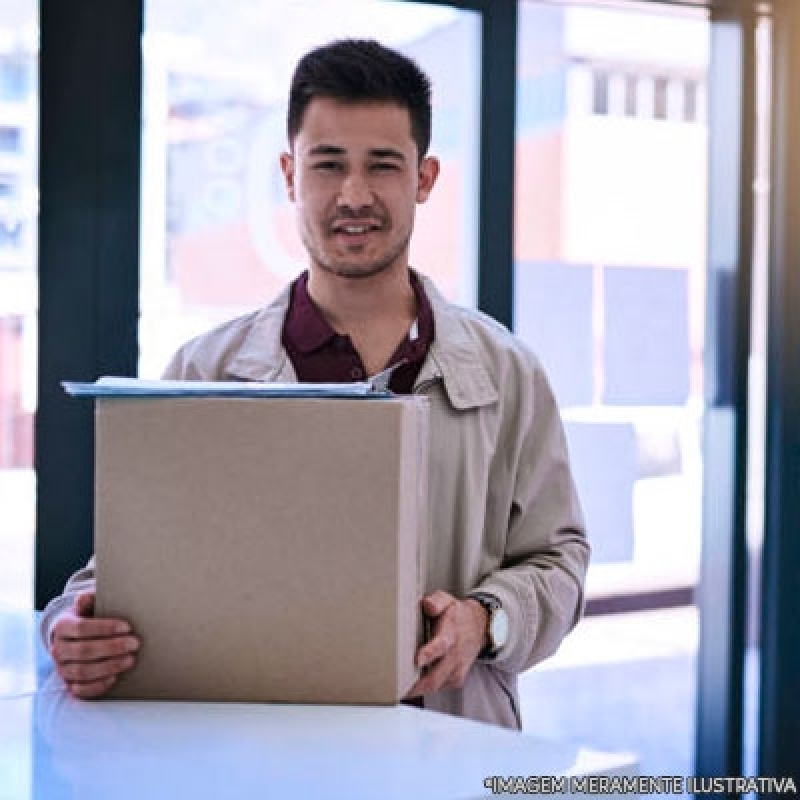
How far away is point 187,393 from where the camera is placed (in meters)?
1.17

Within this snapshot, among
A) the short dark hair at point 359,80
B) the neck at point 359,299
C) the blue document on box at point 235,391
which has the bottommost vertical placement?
the blue document on box at point 235,391

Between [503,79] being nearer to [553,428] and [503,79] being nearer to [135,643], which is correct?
[553,428]

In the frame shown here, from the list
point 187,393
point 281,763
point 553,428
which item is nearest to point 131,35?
point 553,428

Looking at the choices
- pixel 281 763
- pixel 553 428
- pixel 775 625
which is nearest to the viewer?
pixel 281 763

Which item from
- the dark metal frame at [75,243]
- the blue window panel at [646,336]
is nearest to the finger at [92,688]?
the dark metal frame at [75,243]

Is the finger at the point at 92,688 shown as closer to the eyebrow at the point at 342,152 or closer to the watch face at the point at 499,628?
the watch face at the point at 499,628

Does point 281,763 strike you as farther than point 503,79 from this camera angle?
No

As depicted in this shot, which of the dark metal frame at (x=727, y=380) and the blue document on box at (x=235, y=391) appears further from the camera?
the dark metal frame at (x=727, y=380)

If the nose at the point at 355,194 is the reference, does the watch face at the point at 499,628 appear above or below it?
below

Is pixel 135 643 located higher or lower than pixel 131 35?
lower

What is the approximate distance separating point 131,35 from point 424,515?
56.5 inches

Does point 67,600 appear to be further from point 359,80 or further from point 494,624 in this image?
point 359,80

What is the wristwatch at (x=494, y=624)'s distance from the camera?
146 cm

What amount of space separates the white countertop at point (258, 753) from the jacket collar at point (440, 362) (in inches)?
20.9
